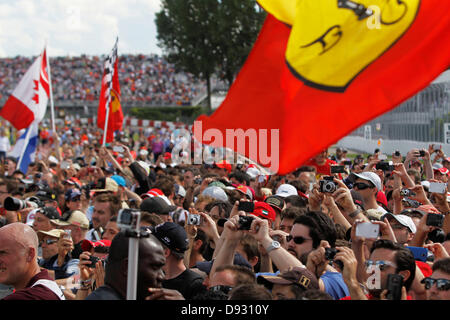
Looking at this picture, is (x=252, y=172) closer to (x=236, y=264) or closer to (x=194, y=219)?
(x=194, y=219)

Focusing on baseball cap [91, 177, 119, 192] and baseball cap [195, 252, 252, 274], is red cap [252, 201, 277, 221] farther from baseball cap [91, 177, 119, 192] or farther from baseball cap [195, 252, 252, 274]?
baseball cap [91, 177, 119, 192]

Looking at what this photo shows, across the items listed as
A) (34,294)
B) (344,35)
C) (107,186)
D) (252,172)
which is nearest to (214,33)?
(252,172)

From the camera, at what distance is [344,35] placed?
4.59 m

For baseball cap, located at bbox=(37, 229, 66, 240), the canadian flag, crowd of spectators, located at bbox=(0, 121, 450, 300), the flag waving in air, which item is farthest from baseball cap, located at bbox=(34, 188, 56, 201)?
the canadian flag

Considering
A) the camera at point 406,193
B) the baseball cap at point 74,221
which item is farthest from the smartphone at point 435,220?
the baseball cap at point 74,221

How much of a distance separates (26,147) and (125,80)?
166 ft

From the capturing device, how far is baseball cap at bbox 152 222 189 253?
4684 millimetres

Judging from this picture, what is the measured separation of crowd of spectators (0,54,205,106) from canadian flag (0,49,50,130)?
146 feet

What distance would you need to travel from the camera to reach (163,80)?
65000mm

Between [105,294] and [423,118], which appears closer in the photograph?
[105,294]
